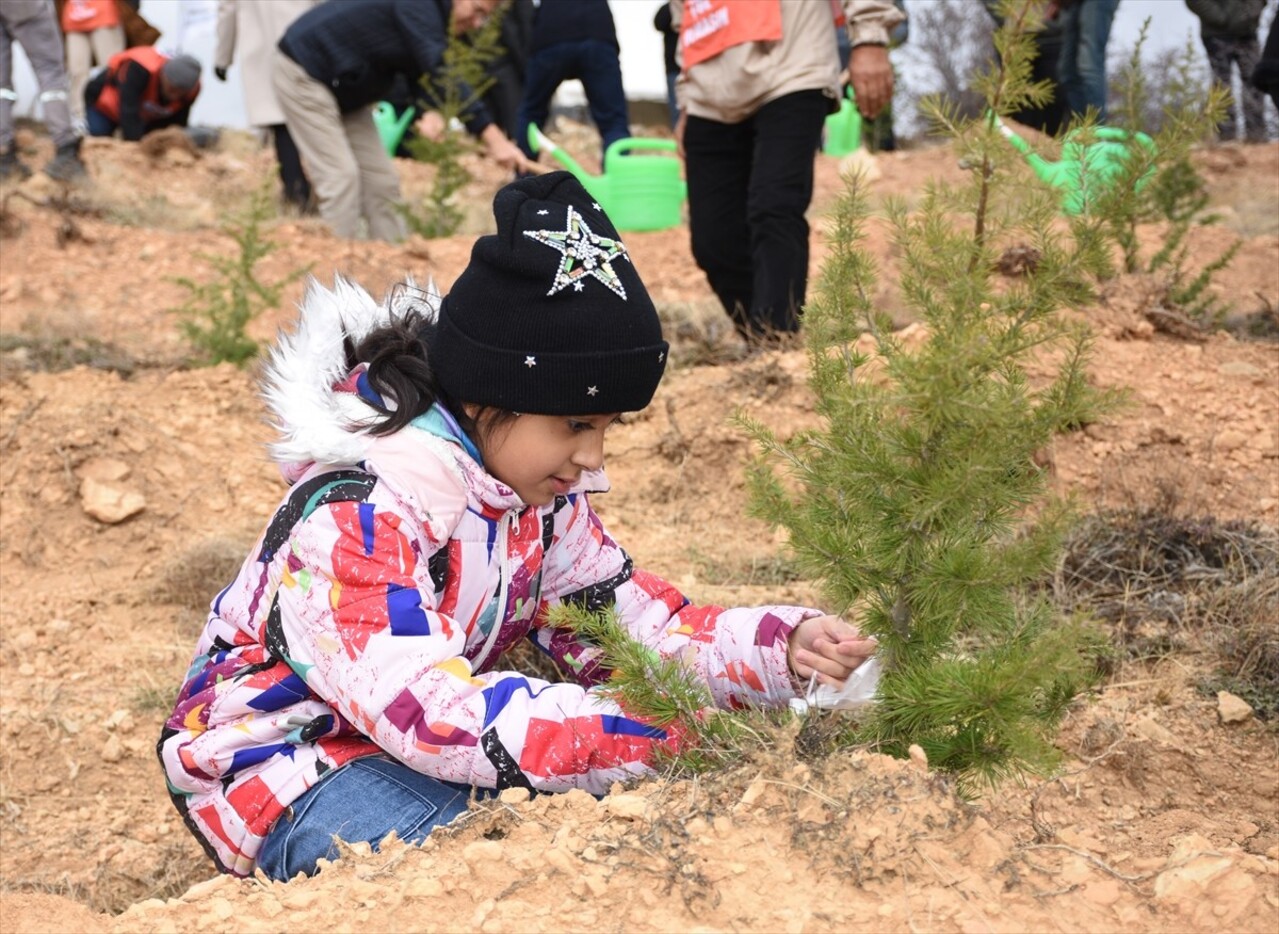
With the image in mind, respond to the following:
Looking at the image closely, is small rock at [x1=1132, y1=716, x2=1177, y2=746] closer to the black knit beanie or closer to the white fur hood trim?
the black knit beanie

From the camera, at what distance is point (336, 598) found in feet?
6.50

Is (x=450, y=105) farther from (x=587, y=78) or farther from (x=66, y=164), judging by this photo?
(x=66, y=164)

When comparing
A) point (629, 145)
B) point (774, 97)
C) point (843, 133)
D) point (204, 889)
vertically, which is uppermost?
point (774, 97)

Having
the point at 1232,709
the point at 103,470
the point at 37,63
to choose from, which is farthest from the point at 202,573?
the point at 37,63

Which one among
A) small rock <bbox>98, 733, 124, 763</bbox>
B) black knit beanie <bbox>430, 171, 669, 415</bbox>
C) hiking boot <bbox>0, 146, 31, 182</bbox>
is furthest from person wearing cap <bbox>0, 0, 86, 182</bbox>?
black knit beanie <bbox>430, 171, 669, 415</bbox>

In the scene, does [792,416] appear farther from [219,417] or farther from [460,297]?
[460,297]

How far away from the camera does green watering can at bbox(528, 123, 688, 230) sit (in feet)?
26.0

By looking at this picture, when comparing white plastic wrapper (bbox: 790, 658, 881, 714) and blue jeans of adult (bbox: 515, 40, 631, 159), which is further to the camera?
blue jeans of adult (bbox: 515, 40, 631, 159)

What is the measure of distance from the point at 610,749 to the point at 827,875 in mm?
423

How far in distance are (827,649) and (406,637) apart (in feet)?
2.10

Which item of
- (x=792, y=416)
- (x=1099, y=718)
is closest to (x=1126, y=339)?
(x=792, y=416)

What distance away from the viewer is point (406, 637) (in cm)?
195

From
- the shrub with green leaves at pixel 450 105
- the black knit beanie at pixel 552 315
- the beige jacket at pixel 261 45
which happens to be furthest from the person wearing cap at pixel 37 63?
the black knit beanie at pixel 552 315

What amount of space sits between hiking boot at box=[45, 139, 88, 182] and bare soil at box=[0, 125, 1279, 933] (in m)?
→ 1.88
